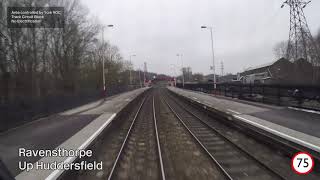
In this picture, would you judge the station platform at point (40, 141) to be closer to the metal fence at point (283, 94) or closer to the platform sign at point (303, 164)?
the platform sign at point (303, 164)

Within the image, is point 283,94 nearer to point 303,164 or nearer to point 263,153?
point 263,153

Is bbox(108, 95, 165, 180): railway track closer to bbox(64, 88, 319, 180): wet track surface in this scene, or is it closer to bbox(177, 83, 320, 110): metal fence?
bbox(64, 88, 319, 180): wet track surface

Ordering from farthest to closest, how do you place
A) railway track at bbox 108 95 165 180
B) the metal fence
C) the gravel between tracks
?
the metal fence < railway track at bbox 108 95 165 180 < the gravel between tracks

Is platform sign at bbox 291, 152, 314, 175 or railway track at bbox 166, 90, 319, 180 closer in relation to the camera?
platform sign at bbox 291, 152, 314, 175

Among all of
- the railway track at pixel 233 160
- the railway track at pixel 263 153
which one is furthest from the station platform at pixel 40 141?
the railway track at pixel 263 153

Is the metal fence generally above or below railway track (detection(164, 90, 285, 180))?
above

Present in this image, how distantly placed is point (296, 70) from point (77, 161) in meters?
35.2

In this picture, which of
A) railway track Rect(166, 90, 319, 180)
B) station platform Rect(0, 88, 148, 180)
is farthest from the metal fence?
station platform Rect(0, 88, 148, 180)

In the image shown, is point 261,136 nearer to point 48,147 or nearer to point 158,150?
point 158,150

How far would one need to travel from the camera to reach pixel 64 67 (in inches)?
1642

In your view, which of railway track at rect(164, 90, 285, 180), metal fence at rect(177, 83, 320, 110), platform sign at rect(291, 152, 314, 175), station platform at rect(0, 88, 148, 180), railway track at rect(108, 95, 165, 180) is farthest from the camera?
metal fence at rect(177, 83, 320, 110)

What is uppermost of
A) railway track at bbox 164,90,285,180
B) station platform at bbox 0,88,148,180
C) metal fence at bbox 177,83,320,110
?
metal fence at bbox 177,83,320,110

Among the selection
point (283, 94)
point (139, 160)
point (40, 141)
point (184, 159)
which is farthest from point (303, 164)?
point (283, 94)

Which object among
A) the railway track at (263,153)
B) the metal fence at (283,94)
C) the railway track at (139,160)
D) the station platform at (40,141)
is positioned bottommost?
the railway track at (139,160)
